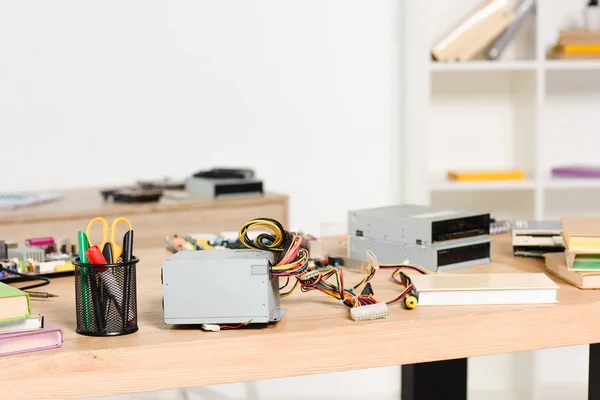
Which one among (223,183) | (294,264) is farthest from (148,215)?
(294,264)

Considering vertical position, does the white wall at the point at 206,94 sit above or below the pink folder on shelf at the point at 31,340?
above

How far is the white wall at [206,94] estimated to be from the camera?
3275 millimetres

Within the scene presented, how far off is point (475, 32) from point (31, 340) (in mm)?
2453

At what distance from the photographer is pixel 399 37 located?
3635 mm

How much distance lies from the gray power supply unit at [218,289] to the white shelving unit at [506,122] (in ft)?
7.09

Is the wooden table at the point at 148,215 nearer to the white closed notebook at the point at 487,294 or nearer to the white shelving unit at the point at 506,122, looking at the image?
the white shelving unit at the point at 506,122

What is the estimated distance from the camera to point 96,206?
261 cm

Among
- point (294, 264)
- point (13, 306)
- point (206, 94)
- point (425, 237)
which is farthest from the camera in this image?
point (206, 94)

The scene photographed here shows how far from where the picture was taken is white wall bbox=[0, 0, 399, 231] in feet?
10.7

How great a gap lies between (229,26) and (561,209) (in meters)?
1.58

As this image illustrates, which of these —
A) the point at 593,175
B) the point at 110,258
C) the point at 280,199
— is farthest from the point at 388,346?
the point at 593,175

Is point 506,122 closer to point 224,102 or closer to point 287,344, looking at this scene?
point 224,102

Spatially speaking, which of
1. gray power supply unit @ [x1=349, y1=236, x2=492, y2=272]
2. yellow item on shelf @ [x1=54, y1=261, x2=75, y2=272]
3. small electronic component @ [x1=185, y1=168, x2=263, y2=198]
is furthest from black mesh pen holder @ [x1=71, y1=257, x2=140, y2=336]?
small electronic component @ [x1=185, y1=168, x2=263, y2=198]

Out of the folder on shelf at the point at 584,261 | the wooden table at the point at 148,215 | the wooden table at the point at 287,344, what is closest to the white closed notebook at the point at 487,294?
the wooden table at the point at 287,344
